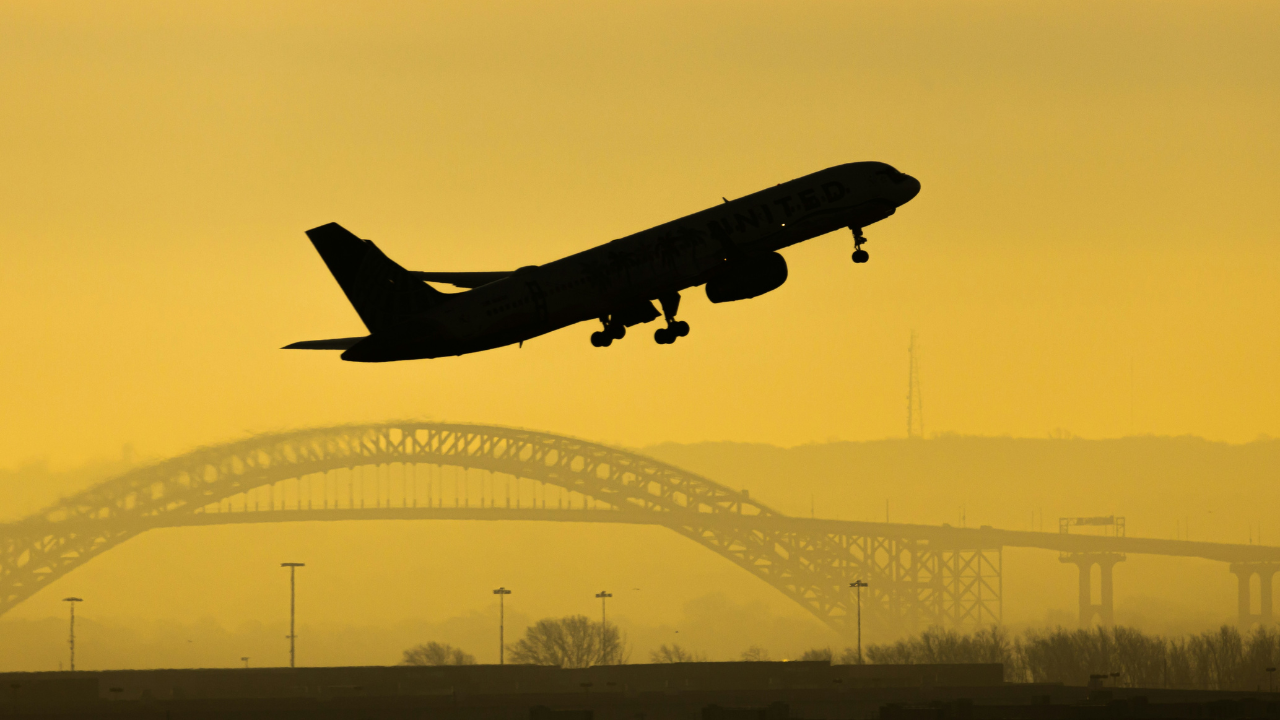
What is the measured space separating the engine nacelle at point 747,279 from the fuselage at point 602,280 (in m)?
0.31

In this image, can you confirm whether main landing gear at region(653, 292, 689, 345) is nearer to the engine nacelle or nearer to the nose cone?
the engine nacelle

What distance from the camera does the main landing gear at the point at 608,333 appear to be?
69375 millimetres

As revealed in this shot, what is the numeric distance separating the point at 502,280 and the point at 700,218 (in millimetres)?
7490

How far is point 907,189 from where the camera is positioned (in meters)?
76.2

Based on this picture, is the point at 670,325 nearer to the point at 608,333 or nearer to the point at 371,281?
the point at 608,333

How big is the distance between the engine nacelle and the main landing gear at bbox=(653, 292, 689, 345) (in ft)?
4.27

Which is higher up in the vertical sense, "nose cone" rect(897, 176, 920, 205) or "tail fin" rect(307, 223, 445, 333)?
"nose cone" rect(897, 176, 920, 205)

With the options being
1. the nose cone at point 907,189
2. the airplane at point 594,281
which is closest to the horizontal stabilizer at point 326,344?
the airplane at point 594,281

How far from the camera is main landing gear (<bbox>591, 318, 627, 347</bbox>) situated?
69.4 metres

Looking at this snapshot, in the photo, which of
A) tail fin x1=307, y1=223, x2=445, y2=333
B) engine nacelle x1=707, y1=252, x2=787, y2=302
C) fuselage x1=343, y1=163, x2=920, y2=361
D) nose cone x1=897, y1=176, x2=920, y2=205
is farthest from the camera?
nose cone x1=897, y1=176, x2=920, y2=205

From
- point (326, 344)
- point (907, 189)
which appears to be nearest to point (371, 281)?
point (326, 344)

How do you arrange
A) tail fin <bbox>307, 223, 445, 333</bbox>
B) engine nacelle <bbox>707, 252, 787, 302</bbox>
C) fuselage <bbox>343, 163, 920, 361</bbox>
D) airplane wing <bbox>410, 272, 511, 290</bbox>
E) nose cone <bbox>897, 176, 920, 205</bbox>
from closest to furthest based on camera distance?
1. fuselage <bbox>343, 163, 920, 361</bbox>
2. tail fin <bbox>307, 223, 445, 333</bbox>
3. engine nacelle <bbox>707, 252, 787, 302</bbox>
4. airplane wing <bbox>410, 272, 511, 290</bbox>
5. nose cone <bbox>897, 176, 920, 205</bbox>

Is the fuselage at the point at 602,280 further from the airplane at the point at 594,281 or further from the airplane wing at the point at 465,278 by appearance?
the airplane wing at the point at 465,278

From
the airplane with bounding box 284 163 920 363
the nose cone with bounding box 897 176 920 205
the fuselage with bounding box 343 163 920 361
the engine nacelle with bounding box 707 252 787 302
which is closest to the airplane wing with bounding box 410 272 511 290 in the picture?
the airplane with bounding box 284 163 920 363
